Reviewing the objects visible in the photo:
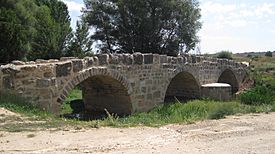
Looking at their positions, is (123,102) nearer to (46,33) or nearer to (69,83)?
(69,83)

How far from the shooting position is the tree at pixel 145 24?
26328 millimetres

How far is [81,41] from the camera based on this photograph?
27.3m

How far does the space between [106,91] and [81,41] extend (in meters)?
12.8

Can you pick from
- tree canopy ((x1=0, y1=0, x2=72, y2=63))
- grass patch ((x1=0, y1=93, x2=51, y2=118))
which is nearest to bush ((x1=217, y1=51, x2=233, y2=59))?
tree canopy ((x1=0, y1=0, x2=72, y2=63))

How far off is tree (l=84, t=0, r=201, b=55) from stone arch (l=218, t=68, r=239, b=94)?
4.34 meters

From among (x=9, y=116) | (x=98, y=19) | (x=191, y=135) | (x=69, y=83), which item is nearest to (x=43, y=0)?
(x=98, y=19)

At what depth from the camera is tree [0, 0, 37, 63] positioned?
1941 centimetres

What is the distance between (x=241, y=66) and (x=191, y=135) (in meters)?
18.4

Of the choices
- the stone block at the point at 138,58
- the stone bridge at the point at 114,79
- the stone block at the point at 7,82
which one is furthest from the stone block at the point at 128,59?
the stone block at the point at 7,82

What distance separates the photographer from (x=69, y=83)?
1128cm

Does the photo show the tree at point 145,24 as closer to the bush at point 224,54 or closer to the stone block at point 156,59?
the bush at point 224,54

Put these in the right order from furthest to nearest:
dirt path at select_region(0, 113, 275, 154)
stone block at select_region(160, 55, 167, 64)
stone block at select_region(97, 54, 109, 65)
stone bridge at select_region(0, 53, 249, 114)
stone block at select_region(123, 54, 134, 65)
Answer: stone block at select_region(160, 55, 167, 64), stone block at select_region(123, 54, 134, 65), stone block at select_region(97, 54, 109, 65), stone bridge at select_region(0, 53, 249, 114), dirt path at select_region(0, 113, 275, 154)

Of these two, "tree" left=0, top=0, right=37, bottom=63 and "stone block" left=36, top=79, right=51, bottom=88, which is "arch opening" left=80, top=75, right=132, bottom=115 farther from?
"tree" left=0, top=0, right=37, bottom=63

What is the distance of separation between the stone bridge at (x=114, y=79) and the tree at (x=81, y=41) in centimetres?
847
